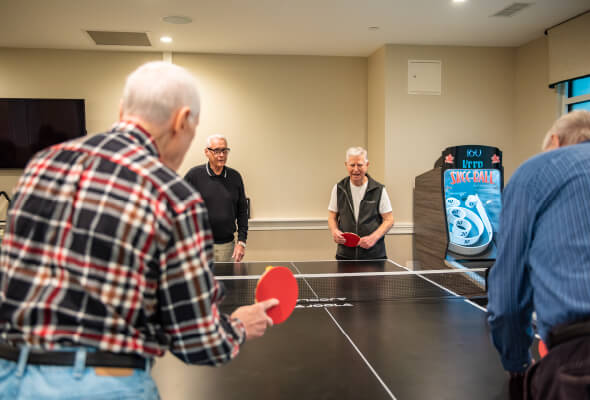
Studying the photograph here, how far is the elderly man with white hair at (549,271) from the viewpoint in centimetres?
109

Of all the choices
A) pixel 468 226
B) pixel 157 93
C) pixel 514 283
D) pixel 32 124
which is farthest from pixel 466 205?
pixel 32 124

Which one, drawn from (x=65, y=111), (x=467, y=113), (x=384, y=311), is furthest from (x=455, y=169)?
(x=65, y=111)

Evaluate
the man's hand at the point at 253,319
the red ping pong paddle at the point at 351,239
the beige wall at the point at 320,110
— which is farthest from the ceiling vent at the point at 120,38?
the man's hand at the point at 253,319

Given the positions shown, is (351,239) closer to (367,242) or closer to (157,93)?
(367,242)

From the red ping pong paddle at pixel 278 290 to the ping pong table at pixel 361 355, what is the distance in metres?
0.23

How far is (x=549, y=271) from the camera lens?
1212 mm

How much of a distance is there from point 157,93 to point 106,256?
13.7 inches

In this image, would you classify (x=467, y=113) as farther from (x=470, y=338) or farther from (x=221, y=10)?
(x=470, y=338)

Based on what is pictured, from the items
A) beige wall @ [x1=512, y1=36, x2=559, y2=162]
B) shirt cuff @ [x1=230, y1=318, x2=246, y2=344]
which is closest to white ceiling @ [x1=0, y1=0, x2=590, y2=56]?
beige wall @ [x1=512, y1=36, x2=559, y2=162]

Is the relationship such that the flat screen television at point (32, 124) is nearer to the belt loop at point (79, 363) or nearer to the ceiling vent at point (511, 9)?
the ceiling vent at point (511, 9)

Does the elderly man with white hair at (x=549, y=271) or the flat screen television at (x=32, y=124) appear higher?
the flat screen television at (x=32, y=124)

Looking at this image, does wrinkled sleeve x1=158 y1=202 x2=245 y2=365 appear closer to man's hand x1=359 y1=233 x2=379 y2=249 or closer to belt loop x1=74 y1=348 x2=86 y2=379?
belt loop x1=74 y1=348 x2=86 y2=379

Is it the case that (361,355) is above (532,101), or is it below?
below

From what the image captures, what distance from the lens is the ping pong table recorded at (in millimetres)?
1438
